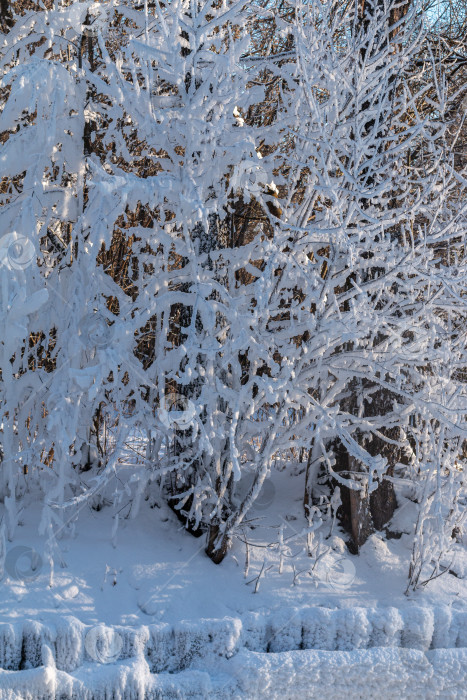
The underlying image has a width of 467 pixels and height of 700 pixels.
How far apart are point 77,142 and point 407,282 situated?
6.92ft

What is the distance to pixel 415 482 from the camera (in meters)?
4.24

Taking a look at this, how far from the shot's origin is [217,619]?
3.56 meters

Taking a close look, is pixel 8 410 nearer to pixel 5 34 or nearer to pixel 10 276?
pixel 10 276

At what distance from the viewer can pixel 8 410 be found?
4.23 metres

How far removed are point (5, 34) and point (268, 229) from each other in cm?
214

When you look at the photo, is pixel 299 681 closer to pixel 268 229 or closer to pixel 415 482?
pixel 415 482

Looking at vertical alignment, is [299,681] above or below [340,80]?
below

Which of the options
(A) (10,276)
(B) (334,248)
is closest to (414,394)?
(B) (334,248)

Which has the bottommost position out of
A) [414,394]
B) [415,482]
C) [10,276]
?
[415,482]

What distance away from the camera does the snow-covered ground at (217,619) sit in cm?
333

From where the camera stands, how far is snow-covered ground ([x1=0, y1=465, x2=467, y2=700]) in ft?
10.9

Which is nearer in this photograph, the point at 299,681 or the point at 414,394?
the point at 299,681

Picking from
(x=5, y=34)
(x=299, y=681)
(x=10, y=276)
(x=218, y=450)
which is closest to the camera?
(x=299, y=681)

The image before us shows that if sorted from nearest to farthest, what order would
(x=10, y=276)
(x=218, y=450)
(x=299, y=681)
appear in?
(x=299, y=681) → (x=10, y=276) → (x=218, y=450)
